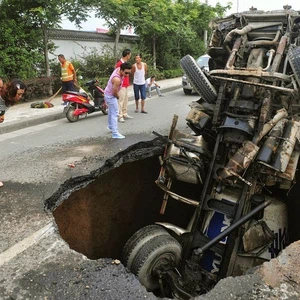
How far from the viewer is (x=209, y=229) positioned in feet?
12.7

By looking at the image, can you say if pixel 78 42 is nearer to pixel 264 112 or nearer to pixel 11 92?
pixel 11 92

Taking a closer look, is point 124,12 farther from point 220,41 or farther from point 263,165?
point 263,165

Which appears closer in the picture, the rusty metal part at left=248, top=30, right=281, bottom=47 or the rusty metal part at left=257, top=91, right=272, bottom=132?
the rusty metal part at left=257, top=91, right=272, bottom=132

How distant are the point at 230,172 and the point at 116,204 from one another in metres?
2.23

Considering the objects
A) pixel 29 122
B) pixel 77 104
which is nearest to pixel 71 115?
pixel 77 104

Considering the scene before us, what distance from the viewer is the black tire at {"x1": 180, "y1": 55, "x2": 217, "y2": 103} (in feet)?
13.8

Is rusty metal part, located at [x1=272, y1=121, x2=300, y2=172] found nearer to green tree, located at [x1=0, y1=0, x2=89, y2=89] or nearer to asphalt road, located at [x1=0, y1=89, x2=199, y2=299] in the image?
asphalt road, located at [x1=0, y1=89, x2=199, y2=299]

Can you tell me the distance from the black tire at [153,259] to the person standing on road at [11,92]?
2219mm

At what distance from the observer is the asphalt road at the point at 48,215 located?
2426mm

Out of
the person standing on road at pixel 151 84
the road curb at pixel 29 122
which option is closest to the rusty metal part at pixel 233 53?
the road curb at pixel 29 122

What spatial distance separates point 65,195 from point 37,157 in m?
1.66

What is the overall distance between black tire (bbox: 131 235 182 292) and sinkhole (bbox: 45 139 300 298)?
1.27m

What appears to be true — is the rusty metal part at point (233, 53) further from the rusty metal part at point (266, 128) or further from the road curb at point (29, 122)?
the road curb at point (29, 122)

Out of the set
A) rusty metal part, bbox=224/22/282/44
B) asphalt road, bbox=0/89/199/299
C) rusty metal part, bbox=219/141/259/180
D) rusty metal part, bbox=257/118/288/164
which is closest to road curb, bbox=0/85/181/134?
Result: asphalt road, bbox=0/89/199/299
